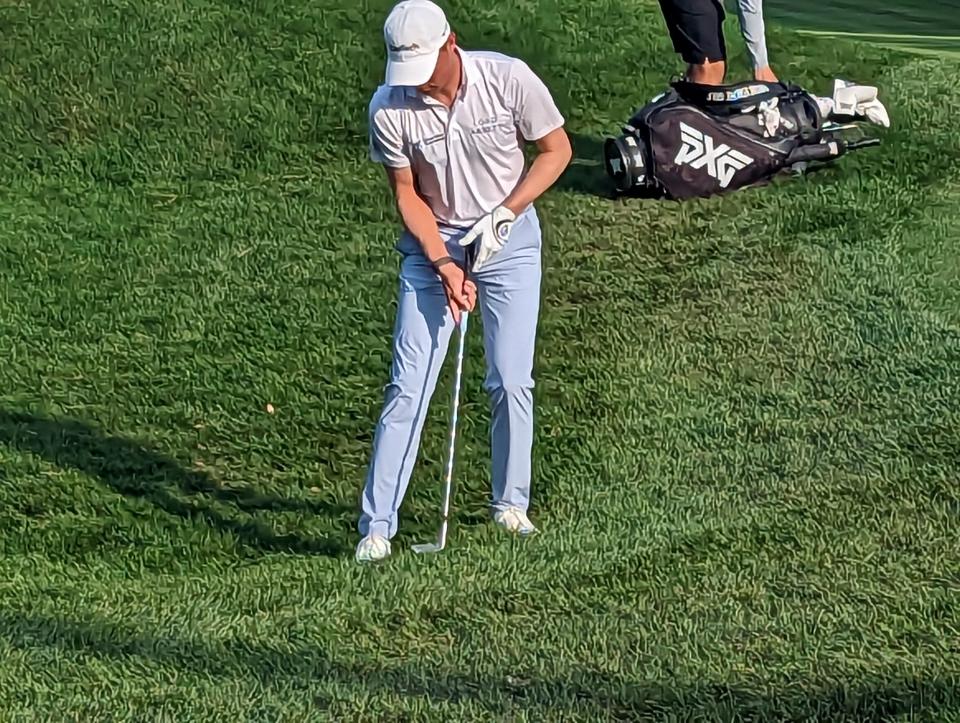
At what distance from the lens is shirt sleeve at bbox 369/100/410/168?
160 inches

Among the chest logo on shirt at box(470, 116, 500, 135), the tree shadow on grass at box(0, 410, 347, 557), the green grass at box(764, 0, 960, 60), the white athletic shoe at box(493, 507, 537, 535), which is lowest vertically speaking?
the tree shadow on grass at box(0, 410, 347, 557)

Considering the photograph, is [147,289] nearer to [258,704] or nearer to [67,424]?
[67,424]

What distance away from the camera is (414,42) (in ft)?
12.5

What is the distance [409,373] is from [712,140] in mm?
3841

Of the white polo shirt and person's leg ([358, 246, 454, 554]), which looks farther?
person's leg ([358, 246, 454, 554])

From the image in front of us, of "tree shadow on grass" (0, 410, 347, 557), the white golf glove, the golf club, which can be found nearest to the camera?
the white golf glove

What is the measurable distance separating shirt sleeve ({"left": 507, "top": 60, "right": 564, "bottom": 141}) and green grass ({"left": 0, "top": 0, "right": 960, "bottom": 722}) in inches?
55.5

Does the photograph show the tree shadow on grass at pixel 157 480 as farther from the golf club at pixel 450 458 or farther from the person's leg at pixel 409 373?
the person's leg at pixel 409 373

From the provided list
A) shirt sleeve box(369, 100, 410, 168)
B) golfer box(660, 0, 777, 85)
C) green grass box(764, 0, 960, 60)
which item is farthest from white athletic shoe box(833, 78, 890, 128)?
shirt sleeve box(369, 100, 410, 168)

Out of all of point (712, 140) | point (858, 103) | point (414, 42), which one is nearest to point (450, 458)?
point (414, 42)

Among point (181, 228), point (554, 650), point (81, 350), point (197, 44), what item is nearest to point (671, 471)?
point (554, 650)

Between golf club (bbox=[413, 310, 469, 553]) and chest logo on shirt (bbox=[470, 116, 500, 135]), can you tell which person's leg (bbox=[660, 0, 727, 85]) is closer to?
golf club (bbox=[413, 310, 469, 553])

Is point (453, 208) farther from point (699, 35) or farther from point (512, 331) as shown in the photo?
point (699, 35)

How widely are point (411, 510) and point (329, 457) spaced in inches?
23.5
